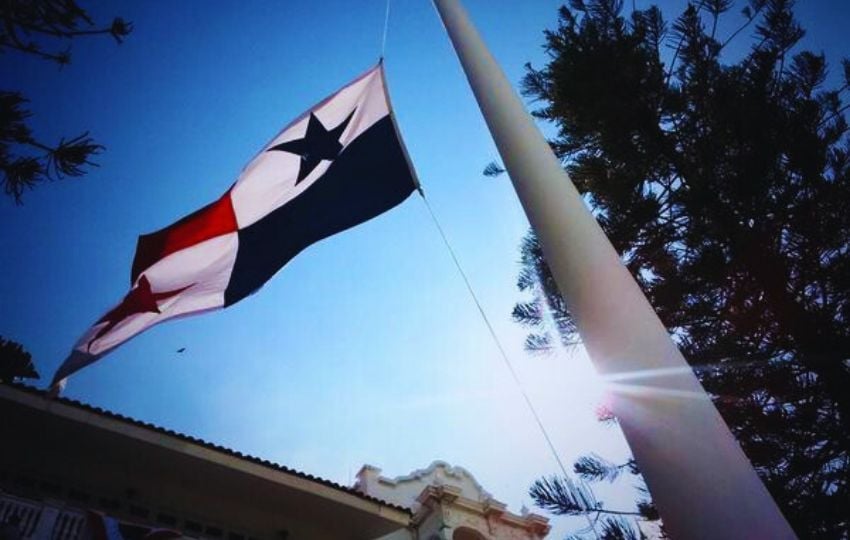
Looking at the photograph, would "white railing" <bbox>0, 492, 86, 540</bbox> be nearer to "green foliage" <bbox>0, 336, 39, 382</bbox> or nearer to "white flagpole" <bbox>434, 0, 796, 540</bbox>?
"green foliage" <bbox>0, 336, 39, 382</bbox>

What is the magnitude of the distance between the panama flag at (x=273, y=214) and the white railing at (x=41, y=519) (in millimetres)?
3602

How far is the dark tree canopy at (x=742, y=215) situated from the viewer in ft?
20.7

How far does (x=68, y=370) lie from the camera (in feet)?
16.8

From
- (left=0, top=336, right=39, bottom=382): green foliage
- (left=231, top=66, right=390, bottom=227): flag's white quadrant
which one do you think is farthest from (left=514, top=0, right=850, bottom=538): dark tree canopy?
(left=0, top=336, right=39, bottom=382): green foliage

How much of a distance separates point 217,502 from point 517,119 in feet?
28.3

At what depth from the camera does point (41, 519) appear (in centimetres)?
730

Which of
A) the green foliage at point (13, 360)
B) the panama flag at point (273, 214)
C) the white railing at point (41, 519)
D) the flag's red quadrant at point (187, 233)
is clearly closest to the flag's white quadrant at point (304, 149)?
the panama flag at point (273, 214)

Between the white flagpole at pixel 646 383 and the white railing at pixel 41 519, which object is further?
the white railing at pixel 41 519

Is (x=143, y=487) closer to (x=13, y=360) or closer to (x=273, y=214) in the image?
(x=13, y=360)

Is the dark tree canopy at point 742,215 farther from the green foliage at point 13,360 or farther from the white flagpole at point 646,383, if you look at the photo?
the green foliage at point 13,360

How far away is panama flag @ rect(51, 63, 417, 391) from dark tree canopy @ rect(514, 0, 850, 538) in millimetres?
4279

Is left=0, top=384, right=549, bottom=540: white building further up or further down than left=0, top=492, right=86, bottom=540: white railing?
further up

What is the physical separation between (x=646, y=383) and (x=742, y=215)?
6265mm

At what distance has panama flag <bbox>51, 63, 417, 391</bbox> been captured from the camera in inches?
202
